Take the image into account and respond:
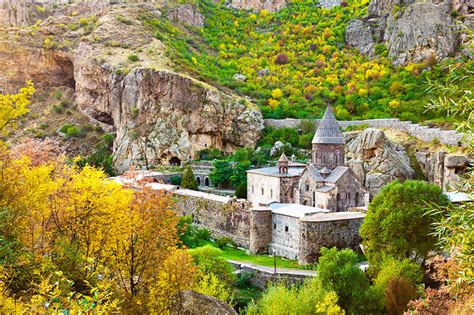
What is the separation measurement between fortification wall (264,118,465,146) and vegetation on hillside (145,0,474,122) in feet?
7.72

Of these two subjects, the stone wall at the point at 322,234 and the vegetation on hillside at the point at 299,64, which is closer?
the stone wall at the point at 322,234

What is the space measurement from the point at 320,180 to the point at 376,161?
8375 millimetres

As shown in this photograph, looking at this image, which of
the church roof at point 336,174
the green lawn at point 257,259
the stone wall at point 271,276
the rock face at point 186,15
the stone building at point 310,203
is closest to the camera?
the stone wall at point 271,276

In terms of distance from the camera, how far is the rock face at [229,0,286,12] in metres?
85.0

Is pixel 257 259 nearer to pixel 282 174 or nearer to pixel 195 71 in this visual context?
pixel 282 174

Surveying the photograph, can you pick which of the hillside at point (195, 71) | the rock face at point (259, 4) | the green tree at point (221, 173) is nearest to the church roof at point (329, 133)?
the green tree at point (221, 173)

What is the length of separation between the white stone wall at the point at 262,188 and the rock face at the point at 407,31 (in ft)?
93.2

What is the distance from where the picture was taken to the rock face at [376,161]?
38.8m

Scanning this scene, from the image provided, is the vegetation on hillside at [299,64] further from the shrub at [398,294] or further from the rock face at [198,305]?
the rock face at [198,305]

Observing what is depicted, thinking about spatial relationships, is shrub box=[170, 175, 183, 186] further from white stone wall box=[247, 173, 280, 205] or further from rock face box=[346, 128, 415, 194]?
rock face box=[346, 128, 415, 194]

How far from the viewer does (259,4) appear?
282 feet

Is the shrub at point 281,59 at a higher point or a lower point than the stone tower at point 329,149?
higher

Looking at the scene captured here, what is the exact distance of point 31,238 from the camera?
1332 centimetres

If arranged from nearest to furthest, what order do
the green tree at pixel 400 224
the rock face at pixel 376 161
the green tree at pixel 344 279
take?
the green tree at pixel 344 279, the green tree at pixel 400 224, the rock face at pixel 376 161
